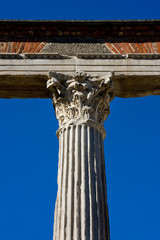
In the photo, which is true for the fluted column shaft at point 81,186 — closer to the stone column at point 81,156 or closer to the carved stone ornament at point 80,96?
the stone column at point 81,156

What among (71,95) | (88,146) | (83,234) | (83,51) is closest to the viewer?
(83,234)

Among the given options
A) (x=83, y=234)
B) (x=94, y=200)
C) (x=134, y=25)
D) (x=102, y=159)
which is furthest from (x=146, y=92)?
(x=83, y=234)

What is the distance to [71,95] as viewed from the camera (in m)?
12.7

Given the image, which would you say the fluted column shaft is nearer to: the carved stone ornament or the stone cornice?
the carved stone ornament

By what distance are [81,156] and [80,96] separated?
1.95m

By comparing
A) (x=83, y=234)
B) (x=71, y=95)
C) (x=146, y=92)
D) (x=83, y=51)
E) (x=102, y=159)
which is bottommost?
(x=83, y=234)

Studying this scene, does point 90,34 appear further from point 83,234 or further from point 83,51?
point 83,234

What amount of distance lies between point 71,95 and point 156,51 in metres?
3.45

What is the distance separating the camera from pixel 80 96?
12.5 metres

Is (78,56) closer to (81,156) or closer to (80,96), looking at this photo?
(80,96)

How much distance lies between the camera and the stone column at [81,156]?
34.1 feet

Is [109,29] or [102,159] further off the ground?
[109,29]

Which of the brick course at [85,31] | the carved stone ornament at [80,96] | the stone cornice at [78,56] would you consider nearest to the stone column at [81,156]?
the carved stone ornament at [80,96]

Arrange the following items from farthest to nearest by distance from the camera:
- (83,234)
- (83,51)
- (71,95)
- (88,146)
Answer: (83,51), (71,95), (88,146), (83,234)
